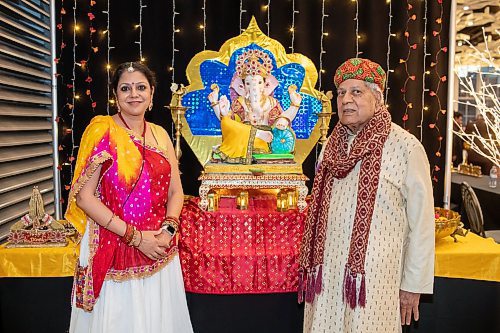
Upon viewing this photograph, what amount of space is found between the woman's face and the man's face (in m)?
0.87

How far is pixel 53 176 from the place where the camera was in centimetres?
402

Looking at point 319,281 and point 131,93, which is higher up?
point 131,93

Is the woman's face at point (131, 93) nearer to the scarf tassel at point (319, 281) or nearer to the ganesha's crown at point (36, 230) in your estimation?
the scarf tassel at point (319, 281)

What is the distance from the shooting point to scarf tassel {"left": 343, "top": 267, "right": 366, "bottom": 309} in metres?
A: 2.01

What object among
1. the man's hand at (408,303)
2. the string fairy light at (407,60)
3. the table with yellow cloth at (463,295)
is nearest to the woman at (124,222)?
the man's hand at (408,303)

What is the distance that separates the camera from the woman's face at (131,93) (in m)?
2.24

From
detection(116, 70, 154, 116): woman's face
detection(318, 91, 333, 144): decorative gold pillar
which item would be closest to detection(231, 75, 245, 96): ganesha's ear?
detection(318, 91, 333, 144): decorative gold pillar

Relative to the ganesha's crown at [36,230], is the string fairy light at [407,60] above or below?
above

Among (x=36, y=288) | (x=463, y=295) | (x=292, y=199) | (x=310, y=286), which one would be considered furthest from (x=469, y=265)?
(x=36, y=288)

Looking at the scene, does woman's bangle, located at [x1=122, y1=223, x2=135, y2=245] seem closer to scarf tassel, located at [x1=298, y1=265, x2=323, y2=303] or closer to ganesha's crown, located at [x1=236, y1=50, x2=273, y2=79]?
scarf tassel, located at [x1=298, y1=265, x2=323, y2=303]

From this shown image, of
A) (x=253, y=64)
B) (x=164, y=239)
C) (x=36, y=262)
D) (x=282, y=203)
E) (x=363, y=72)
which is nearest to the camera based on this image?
(x=363, y=72)

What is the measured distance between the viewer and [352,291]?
2.04m

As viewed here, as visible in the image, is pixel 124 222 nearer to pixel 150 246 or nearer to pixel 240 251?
pixel 150 246

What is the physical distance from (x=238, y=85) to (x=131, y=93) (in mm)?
1679
